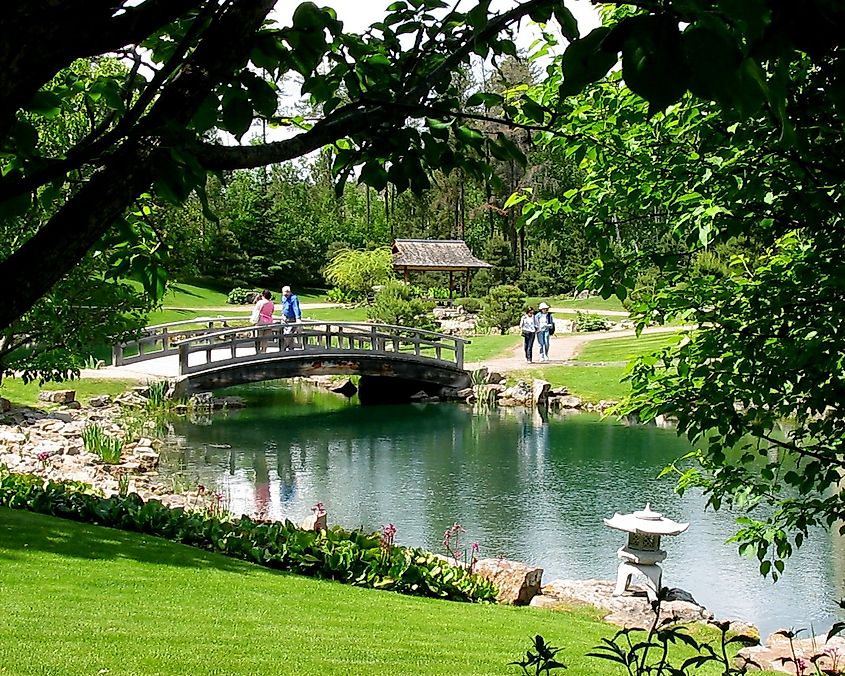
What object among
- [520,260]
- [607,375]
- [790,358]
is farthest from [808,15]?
[520,260]

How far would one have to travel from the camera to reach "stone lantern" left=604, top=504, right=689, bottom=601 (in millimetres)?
8000

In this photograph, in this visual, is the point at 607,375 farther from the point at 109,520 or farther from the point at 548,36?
the point at 548,36

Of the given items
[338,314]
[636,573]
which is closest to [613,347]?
[338,314]

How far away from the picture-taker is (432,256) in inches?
1544

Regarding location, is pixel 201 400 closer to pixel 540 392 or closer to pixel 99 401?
pixel 99 401

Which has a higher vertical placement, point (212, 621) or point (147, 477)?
point (212, 621)

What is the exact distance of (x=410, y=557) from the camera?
7336mm

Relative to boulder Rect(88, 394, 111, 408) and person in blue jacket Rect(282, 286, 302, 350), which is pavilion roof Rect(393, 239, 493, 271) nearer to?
person in blue jacket Rect(282, 286, 302, 350)

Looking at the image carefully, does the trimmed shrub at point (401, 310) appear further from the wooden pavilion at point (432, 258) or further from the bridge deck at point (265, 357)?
the wooden pavilion at point (432, 258)

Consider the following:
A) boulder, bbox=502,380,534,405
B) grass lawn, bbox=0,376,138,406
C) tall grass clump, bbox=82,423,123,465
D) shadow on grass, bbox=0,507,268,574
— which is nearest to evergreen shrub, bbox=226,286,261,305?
boulder, bbox=502,380,534,405

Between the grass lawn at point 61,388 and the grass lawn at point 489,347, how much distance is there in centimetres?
1016

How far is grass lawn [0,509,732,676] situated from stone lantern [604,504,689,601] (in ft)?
3.63

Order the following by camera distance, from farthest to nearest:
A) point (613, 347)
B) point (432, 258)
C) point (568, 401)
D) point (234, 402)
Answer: point (432, 258), point (613, 347), point (568, 401), point (234, 402)

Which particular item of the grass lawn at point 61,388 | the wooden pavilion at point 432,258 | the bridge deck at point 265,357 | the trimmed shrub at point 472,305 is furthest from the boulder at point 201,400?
the wooden pavilion at point 432,258
